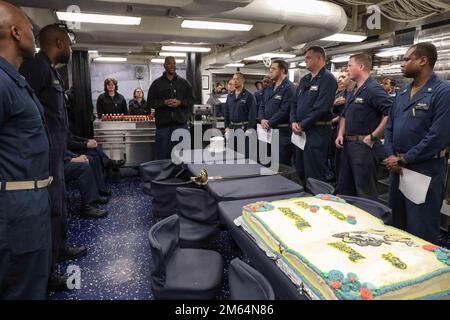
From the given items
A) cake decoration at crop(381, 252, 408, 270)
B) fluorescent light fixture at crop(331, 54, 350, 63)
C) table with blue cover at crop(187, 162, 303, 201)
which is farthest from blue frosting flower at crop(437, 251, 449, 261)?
fluorescent light fixture at crop(331, 54, 350, 63)

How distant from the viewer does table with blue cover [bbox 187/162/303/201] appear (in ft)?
6.43

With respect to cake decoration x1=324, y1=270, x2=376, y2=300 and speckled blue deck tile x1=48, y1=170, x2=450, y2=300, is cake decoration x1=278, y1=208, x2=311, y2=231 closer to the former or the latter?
cake decoration x1=324, y1=270, x2=376, y2=300

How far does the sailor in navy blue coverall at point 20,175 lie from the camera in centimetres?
151

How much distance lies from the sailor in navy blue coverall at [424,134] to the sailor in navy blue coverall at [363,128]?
524 millimetres

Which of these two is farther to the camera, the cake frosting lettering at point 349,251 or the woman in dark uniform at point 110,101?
the woman in dark uniform at point 110,101

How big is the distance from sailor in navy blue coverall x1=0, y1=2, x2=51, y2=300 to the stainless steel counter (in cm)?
383

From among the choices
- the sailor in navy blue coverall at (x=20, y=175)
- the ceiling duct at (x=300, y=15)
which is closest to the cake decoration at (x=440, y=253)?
the sailor in navy blue coverall at (x=20, y=175)

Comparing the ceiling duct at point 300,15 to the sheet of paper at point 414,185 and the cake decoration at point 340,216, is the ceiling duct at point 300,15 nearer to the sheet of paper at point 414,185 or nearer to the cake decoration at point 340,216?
the sheet of paper at point 414,185

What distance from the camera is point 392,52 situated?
22.3 ft

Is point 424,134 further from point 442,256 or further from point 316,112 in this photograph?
point 442,256

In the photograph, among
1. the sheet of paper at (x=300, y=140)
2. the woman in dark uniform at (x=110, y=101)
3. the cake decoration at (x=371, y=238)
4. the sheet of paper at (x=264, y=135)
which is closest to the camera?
the cake decoration at (x=371, y=238)

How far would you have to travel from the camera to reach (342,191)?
3.38 meters

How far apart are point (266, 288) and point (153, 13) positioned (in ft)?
11.3

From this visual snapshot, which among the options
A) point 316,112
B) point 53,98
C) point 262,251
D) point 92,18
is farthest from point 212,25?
point 262,251
